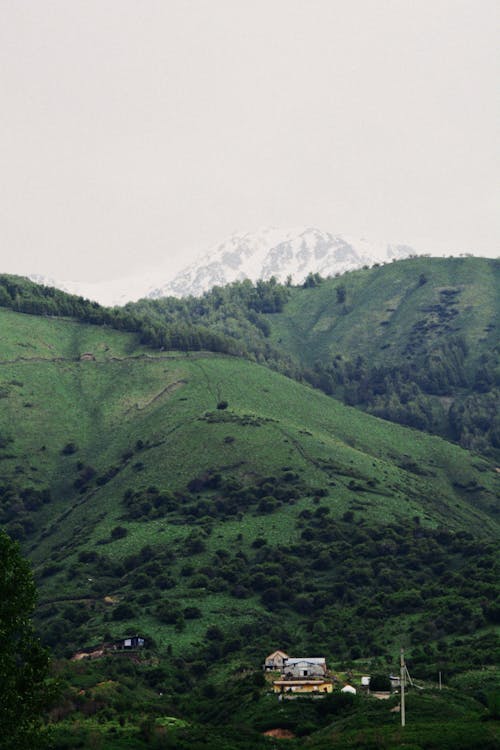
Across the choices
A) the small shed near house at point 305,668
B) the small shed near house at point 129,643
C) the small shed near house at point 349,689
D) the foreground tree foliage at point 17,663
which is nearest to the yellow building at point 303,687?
the small shed near house at point 349,689

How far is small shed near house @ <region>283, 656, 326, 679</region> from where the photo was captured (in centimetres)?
13588

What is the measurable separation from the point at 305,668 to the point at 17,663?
2820 inches

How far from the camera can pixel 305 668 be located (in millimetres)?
138125

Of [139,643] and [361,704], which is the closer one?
[361,704]

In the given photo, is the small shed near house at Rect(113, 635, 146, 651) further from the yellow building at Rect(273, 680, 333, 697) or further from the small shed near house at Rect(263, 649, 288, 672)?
the yellow building at Rect(273, 680, 333, 697)

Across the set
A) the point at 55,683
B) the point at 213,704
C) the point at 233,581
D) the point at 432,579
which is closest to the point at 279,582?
the point at 233,581

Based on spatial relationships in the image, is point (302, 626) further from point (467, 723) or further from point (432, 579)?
point (467, 723)

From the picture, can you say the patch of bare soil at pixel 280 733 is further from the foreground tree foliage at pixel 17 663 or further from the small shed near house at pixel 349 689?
the foreground tree foliage at pixel 17 663

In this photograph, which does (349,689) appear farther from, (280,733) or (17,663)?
(17,663)

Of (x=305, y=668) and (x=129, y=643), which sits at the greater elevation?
(x=129, y=643)

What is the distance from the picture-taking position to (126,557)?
195125 millimetres

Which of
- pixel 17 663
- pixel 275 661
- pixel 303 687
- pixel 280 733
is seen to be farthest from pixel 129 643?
pixel 17 663

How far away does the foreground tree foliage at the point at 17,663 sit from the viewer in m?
67.9

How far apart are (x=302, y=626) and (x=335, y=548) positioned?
2575 cm
